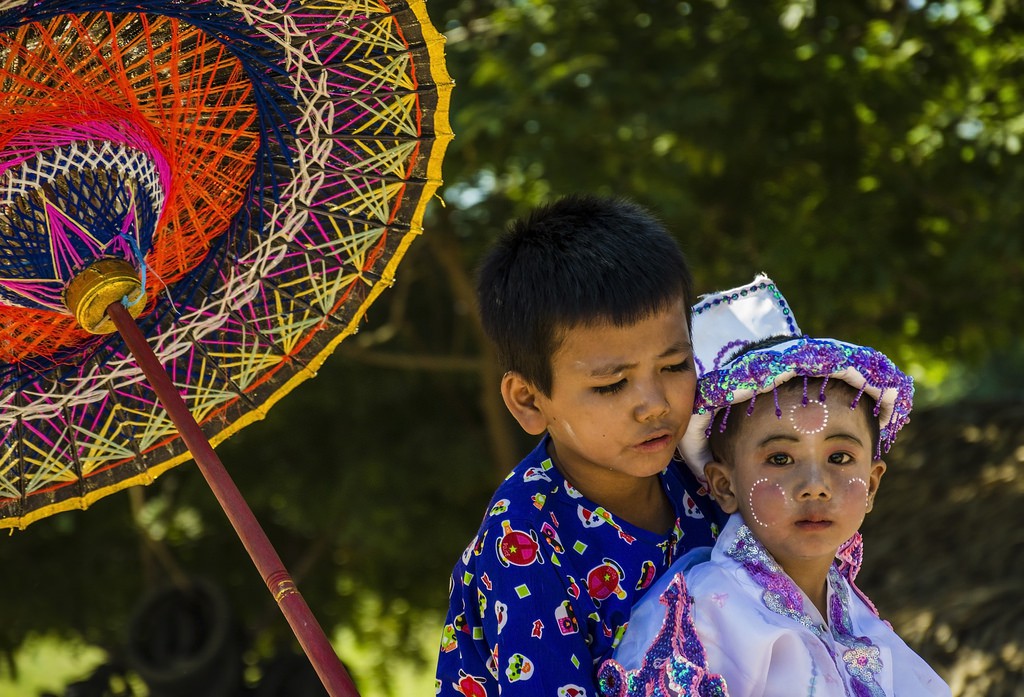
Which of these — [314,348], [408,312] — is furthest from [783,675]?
[408,312]

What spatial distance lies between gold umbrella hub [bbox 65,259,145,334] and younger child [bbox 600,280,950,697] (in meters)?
1.03

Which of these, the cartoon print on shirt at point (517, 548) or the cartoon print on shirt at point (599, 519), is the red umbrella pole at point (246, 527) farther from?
the cartoon print on shirt at point (599, 519)

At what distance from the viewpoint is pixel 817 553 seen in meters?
2.17

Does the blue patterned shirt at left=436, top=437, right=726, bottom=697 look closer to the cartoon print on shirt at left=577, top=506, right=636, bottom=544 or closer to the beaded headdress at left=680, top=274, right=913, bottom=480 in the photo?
the cartoon print on shirt at left=577, top=506, right=636, bottom=544

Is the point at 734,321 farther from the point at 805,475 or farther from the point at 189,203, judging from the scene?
the point at 189,203

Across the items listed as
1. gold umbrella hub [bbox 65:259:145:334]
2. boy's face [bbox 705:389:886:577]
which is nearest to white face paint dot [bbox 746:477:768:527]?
boy's face [bbox 705:389:886:577]

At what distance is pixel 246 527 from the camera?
229cm

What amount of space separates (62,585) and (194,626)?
6.13ft

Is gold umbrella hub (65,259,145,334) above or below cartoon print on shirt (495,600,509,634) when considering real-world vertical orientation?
above

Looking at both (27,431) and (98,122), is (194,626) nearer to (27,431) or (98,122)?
(27,431)

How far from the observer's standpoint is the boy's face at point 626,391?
212cm

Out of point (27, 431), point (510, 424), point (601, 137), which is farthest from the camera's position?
point (510, 424)

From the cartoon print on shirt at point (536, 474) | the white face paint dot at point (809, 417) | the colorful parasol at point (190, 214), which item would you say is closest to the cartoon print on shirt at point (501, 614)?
the cartoon print on shirt at point (536, 474)

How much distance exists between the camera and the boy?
2051 mm
